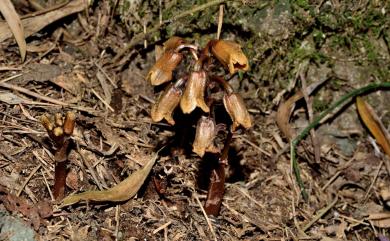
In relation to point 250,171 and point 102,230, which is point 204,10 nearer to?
point 250,171

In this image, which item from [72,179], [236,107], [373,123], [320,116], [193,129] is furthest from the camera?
[373,123]

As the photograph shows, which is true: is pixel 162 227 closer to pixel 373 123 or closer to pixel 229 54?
pixel 229 54

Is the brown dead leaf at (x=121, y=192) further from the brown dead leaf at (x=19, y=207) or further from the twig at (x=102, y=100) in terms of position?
the twig at (x=102, y=100)

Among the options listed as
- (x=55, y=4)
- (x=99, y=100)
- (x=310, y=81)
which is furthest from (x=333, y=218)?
(x=55, y=4)

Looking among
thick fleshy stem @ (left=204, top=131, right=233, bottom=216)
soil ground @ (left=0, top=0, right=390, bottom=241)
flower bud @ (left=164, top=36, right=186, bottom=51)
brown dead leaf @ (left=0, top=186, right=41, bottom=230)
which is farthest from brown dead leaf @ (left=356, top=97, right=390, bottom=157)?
brown dead leaf @ (left=0, top=186, right=41, bottom=230)

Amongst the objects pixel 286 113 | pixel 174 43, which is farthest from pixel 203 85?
pixel 286 113

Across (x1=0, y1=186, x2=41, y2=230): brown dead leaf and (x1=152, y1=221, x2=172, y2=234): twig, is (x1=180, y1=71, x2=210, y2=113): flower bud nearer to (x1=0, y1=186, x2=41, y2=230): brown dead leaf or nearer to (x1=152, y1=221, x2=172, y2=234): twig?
(x1=152, y1=221, x2=172, y2=234): twig

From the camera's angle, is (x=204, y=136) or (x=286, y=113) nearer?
(x=204, y=136)
